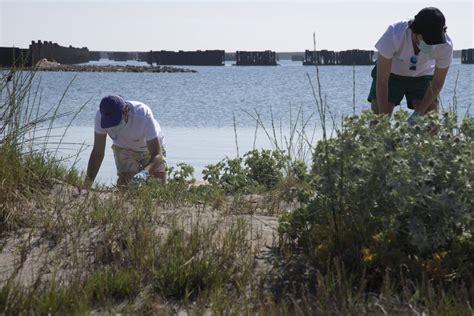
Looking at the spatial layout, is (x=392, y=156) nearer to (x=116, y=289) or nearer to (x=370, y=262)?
(x=370, y=262)

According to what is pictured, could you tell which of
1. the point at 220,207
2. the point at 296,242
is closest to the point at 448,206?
the point at 296,242

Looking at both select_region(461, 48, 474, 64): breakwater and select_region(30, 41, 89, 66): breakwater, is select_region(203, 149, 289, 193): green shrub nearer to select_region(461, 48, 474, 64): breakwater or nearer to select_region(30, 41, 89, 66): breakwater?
select_region(30, 41, 89, 66): breakwater

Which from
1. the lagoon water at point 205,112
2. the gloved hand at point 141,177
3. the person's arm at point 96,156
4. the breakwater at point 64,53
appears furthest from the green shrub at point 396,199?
the breakwater at point 64,53

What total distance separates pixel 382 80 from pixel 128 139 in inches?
109

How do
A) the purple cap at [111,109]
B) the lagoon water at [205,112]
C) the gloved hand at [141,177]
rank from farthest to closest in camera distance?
the lagoon water at [205,112] → the purple cap at [111,109] → the gloved hand at [141,177]

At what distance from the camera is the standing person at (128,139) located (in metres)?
8.43

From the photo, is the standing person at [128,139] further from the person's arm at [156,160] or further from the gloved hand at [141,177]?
the gloved hand at [141,177]

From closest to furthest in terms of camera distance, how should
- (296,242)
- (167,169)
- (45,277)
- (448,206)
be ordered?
1. (448,206)
2. (45,277)
3. (296,242)
4. (167,169)

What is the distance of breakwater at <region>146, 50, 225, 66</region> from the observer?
101500mm

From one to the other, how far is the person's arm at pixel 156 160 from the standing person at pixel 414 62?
2043 mm

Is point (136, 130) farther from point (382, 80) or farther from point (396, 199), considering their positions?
point (396, 199)

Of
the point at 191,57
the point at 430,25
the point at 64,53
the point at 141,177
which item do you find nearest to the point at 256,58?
the point at 191,57

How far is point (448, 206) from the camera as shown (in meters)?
4.54

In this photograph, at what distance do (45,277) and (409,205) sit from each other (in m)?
1.99
